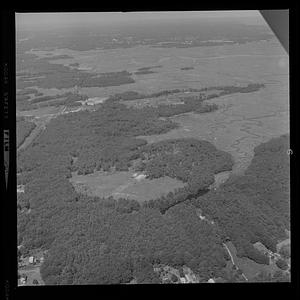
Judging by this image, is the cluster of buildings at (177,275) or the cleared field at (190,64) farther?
the cleared field at (190,64)

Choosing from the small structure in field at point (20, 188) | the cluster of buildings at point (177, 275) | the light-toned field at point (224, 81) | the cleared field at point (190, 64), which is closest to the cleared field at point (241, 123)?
the light-toned field at point (224, 81)

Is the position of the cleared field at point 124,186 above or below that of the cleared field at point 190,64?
below

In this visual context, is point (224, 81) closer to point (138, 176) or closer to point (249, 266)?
point (138, 176)

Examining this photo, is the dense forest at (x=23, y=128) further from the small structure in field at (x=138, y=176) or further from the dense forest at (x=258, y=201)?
the dense forest at (x=258, y=201)

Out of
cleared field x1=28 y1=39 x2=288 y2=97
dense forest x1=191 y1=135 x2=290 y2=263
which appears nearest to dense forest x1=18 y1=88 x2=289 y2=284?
dense forest x1=191 y1=135 x2=290 y2=263

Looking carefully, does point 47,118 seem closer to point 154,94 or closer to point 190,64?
point 154,94

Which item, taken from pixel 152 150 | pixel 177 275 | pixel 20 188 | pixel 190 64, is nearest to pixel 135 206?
pixel 152 150
